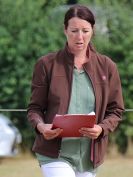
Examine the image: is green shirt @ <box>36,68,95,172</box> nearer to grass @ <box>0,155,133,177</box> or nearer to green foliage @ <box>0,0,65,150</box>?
grass @ <box>0,155,133,177</box>

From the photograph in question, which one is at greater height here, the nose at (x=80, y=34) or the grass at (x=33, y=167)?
the nose at (x=80, y=34)

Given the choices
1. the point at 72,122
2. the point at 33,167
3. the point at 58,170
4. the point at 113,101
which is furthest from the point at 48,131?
the point at 33,167

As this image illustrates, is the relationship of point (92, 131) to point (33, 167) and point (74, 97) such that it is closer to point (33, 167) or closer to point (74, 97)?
point (74, 97)

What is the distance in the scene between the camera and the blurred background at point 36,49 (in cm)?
1334

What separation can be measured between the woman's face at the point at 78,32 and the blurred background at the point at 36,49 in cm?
808

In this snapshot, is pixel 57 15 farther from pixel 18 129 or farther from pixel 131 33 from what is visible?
pixel 18 129

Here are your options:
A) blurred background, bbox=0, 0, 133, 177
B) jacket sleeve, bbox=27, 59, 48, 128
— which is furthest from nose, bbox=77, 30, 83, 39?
blurred background, bbox=0, 0, 133, 177

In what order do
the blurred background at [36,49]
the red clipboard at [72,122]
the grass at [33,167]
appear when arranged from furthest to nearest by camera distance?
the blurred background at [36,49] → the grass at [33,167] → the red clipboard at [72,122]

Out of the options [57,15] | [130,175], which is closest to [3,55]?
[57,15]

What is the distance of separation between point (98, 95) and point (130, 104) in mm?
8703

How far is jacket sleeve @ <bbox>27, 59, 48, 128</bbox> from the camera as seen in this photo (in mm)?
4758

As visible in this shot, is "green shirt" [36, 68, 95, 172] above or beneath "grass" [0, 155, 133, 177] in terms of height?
above

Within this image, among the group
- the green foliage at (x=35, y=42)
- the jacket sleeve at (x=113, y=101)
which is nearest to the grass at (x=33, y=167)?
the green foliage at (x=35, y=42)

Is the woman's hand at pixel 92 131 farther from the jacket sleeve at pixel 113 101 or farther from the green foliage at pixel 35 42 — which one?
the green foliage at pixel 35 42
